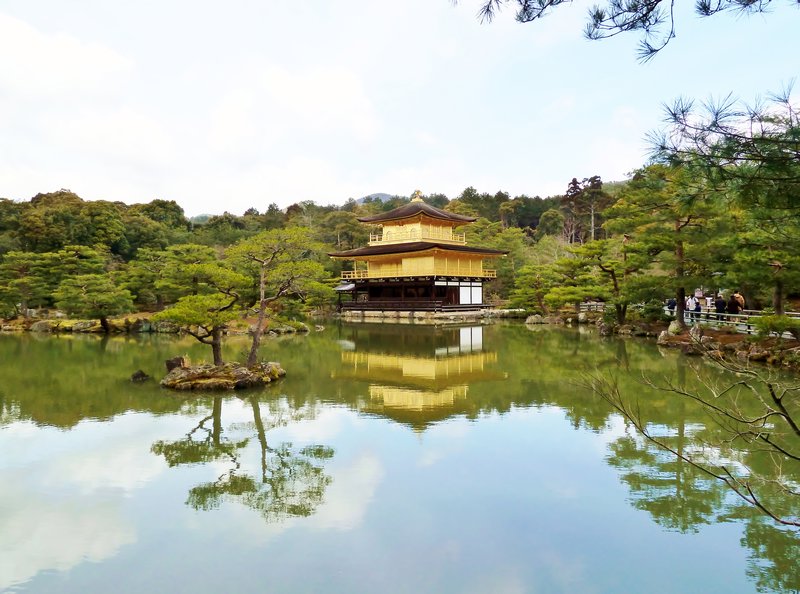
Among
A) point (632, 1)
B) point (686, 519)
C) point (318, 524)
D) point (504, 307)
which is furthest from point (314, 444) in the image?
point (504, 307)

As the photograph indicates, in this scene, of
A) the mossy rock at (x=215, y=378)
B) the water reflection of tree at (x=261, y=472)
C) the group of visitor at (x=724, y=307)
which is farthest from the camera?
the group of visitor at (x=724, y=307)

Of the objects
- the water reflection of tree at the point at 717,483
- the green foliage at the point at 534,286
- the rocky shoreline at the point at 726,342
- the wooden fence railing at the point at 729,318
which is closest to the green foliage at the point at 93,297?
the green foliage at the point at 534,286

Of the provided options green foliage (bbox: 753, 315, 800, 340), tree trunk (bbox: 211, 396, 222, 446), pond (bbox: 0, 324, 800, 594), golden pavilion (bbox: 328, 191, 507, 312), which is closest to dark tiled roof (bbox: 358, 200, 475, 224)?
golden pavilion (bbox: 328, 191, 507, 312)

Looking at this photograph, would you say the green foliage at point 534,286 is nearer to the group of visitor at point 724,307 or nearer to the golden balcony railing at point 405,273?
the golden balcony railing at point 405,273

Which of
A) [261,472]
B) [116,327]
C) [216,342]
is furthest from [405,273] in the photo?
[261,472]

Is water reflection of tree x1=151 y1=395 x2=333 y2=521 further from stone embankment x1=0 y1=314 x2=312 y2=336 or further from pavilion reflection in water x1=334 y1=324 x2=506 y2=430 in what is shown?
stone embankment x1=0 y1=314 x2=312 y2=336

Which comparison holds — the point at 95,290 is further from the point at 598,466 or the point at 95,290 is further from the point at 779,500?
the point at 779,500

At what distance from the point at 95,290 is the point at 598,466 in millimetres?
20104

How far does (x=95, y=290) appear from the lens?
2031cm

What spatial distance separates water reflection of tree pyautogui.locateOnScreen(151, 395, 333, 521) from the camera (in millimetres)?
4754

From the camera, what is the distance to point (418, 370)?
11883mm

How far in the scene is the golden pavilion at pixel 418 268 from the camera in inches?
1060

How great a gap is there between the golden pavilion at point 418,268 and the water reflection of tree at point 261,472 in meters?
19.6

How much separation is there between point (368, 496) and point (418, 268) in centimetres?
2288
